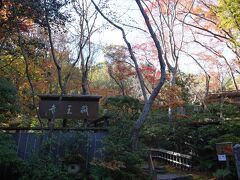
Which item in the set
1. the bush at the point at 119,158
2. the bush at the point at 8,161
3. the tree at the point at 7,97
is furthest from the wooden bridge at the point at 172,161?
the tree at the point at 7,97

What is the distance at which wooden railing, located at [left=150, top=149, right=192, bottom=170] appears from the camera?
11.3 metres

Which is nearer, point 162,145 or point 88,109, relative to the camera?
point 88,109

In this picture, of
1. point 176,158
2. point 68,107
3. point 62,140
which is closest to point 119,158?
point 62,140

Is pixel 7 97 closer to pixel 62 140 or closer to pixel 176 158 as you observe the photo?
pixel 62 140

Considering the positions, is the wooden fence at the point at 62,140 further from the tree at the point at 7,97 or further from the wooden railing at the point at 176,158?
the wooden railing at the point at 176,158

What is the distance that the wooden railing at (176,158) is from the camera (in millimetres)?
11295

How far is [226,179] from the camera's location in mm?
9117

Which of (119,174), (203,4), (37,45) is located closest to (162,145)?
(119,174)

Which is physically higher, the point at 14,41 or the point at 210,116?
the point at 14,41

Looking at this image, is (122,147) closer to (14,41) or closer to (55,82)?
(14,41)

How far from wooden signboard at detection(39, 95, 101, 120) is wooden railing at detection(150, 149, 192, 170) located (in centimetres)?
429

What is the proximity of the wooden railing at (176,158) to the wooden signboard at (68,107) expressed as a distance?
4286 millimetres

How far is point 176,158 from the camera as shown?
12.0 m

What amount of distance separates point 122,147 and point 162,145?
6731mm
